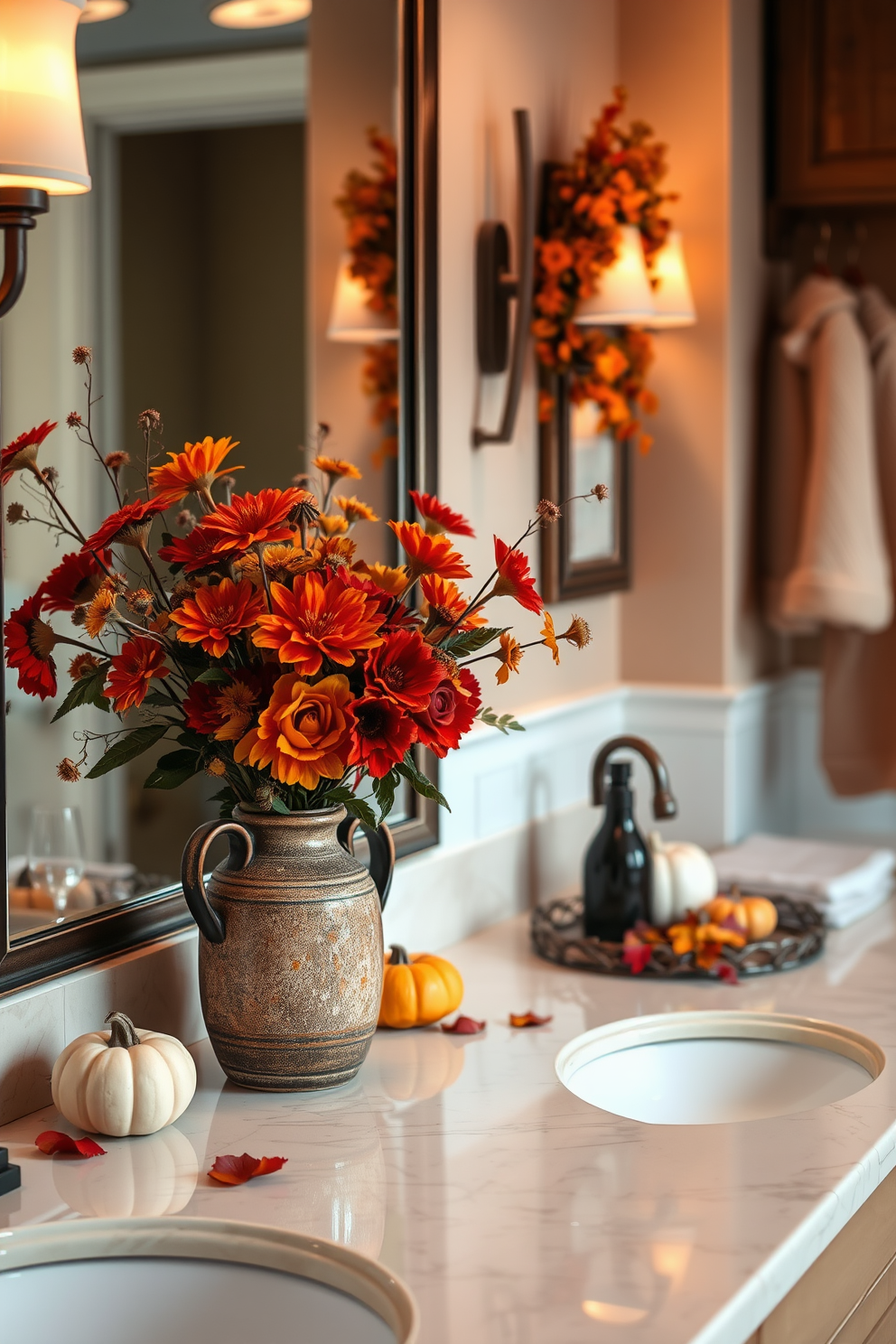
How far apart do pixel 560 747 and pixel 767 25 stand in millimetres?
1295

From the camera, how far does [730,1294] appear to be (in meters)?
0.98

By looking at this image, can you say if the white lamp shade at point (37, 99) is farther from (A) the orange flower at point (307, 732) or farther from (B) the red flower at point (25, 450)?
(A) the orange flower at point (307, 732)

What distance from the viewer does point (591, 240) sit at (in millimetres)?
2023

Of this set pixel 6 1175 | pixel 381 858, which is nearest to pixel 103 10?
pixel 381 858

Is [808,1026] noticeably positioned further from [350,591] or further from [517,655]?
[350,591]

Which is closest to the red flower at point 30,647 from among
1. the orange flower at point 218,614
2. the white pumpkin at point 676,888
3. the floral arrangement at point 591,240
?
the orange flower at point 218,614

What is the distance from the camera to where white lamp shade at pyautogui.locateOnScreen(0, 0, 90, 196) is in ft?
3.47

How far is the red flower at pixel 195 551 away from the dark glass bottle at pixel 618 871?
776mm

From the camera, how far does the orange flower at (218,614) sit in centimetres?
→ 118

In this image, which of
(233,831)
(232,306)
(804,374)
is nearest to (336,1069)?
(233,831)

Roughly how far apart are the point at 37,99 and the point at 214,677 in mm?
458

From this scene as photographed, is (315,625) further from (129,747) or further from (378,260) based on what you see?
(378,260)

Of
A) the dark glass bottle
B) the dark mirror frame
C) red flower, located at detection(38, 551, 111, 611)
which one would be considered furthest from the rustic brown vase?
the dark mirror frame

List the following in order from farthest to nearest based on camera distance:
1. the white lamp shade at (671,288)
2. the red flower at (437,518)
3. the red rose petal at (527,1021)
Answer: the white lamp shade at (671,288) → the red rose petal at (527,1021) → the red flower at (437,518)
